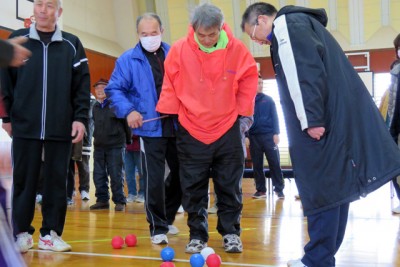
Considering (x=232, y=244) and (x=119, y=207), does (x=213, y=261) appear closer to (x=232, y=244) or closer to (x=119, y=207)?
(x=232, y=244)

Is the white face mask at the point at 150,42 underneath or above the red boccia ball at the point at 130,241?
above

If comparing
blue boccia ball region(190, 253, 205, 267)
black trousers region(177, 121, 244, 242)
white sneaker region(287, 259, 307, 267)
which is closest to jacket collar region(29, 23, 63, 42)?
black trousers region(177, 121, 244, 242)

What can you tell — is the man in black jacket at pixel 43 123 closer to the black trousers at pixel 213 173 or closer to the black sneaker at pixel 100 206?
the black trousers at pixel 213 173

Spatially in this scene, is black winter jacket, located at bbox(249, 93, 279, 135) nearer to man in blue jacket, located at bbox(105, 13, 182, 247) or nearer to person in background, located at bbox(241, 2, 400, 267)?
man in blue jacket, located at bbox(105, 13, 182, 247)

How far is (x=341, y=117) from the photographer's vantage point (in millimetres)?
2475

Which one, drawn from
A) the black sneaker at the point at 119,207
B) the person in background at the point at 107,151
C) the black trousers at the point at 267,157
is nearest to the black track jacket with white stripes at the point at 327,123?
the black sneaker at the point at 119,207

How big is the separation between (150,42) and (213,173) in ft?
3.47

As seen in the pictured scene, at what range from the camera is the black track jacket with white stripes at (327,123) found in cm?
242

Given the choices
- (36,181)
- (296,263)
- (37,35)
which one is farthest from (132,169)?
(296,263)

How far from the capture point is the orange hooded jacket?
10.7 ft

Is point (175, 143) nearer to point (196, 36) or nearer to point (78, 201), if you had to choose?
point (196, 36)

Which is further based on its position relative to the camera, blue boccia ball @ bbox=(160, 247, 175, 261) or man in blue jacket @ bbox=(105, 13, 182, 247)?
man in blue jacket @ bbox=(105, 13, 182, 247)

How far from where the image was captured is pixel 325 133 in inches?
97.2

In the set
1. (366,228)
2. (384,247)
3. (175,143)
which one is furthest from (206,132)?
(366,228)
